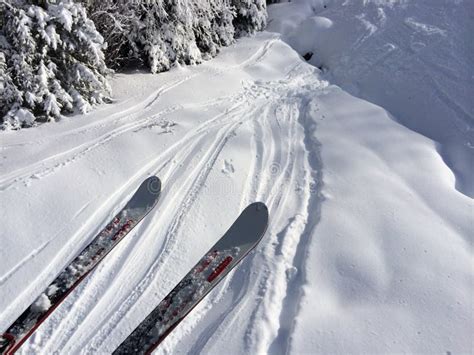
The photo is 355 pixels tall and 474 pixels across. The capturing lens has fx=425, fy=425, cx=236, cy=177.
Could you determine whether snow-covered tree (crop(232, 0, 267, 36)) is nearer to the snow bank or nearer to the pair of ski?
the snow bank

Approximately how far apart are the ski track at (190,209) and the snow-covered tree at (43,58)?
1.97 ft

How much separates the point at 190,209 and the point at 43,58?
3163mm

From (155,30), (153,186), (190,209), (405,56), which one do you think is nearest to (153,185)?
(153,186)

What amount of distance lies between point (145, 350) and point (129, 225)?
139 cm

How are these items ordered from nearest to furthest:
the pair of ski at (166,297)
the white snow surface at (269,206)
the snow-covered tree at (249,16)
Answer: the pair of ski at (166,297) → the white snow surface at (269,206) → the snow-covered tree at (249,16)

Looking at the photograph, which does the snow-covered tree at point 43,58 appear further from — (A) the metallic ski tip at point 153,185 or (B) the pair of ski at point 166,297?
(B) the pair of ski at point 166,297

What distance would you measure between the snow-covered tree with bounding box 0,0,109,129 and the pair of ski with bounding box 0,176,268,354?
8.11 feet

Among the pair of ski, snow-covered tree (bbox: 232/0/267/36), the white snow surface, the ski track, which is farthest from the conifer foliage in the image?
the pair of ski

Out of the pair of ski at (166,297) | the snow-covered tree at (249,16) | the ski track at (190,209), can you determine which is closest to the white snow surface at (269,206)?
the ski track at (190,209)

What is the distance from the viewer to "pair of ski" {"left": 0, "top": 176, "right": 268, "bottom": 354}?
3.02m

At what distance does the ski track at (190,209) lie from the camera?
331 cm

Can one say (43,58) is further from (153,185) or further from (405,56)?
(405,56)

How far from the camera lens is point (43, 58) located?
580cm

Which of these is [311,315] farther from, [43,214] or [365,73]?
[365,73]
